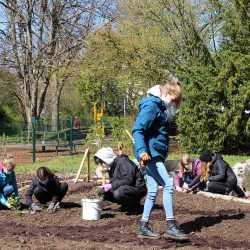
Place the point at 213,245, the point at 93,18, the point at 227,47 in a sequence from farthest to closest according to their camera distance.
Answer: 1. the point at 93,18
2. the point at 227,47
3. the point at 213,245

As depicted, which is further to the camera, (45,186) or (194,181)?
(194,181)

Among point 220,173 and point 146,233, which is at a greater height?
point 220,173

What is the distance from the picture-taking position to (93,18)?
33.2m

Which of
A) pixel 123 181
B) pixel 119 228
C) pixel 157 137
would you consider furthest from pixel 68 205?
pixel 157 137

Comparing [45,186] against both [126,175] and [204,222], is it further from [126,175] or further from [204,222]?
[204,222]

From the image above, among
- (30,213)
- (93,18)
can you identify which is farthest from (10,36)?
(30,213)

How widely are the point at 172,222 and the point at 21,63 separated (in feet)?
94.8

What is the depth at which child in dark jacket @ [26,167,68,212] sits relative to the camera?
314 inches

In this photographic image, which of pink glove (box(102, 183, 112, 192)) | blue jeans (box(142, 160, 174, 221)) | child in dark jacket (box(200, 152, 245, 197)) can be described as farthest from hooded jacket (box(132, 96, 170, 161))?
child in dark jacket (box(200, 152, 245, 197))

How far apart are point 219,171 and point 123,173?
248cm

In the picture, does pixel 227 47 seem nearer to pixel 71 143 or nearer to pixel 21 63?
pixel 71 143

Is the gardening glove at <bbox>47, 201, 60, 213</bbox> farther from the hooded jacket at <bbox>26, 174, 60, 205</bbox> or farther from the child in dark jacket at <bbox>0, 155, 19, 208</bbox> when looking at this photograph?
the child in dark jacket at <bbox>0, 155, 19, 208</bbox>

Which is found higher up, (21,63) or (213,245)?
(21,63)

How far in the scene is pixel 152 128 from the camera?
6.13m
